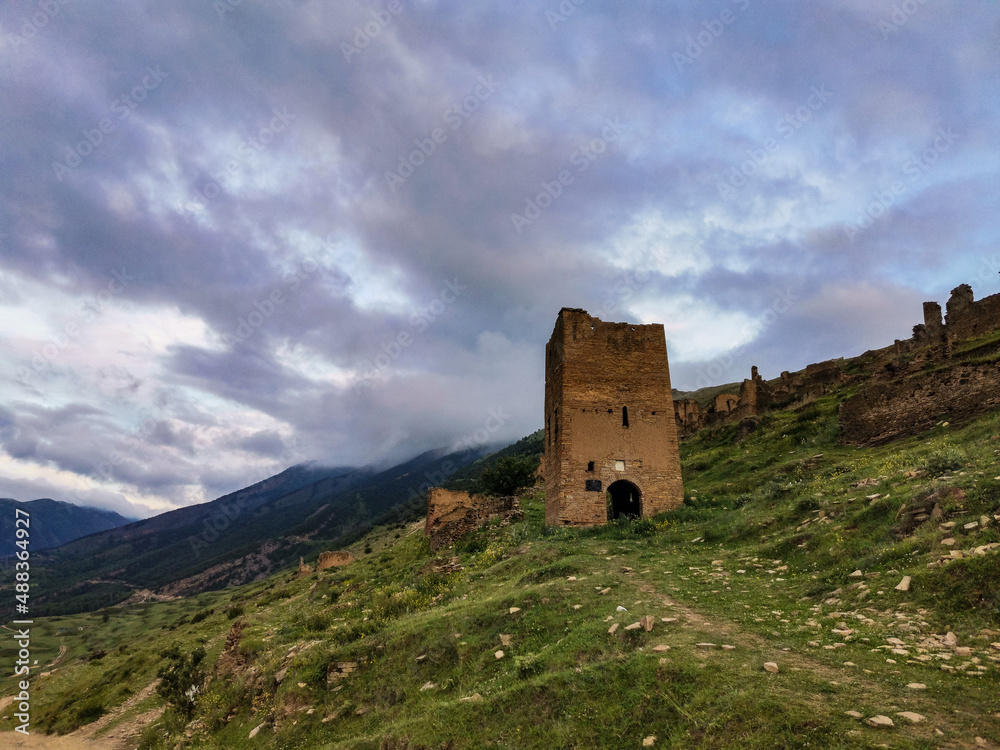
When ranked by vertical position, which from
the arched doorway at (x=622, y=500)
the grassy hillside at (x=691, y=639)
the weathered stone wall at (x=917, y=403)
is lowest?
the grassy hillside at (x=691, y=639)

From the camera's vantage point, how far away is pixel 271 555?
140250 millimetres

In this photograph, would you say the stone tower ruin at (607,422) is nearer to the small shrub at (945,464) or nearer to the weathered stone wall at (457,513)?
the weathered stone wall at (457,513)

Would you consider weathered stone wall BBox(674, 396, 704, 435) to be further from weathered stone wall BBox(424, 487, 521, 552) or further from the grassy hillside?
the grassy hillside

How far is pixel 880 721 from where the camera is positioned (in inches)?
179

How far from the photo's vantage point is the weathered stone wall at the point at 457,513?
26781 mm

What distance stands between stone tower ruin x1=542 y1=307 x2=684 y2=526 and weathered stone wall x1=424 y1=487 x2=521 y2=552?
6406 mm

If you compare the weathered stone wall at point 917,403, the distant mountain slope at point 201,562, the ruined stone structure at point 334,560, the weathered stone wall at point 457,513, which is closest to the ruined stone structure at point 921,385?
the weathered stone wall at point 917,403

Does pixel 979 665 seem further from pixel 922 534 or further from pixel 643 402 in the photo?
pixel 643 402

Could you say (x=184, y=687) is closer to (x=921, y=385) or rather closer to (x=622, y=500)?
(x=622, y=500)

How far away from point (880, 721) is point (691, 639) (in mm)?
2937

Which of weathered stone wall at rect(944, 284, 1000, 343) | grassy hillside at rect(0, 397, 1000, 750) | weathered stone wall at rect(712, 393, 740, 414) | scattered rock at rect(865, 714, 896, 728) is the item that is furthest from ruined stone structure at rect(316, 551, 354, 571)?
weathered stone wall at rect(944, 284, 1000, 343)

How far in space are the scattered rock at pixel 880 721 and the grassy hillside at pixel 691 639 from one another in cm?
5

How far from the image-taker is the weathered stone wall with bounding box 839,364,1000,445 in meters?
18.2

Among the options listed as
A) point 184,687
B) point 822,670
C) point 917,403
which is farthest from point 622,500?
point 822,670
